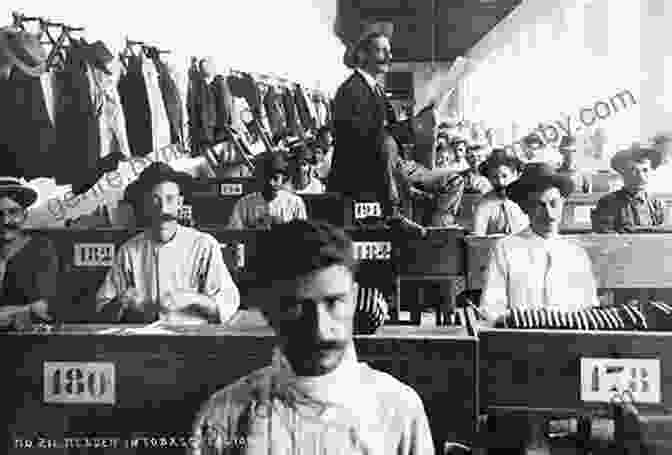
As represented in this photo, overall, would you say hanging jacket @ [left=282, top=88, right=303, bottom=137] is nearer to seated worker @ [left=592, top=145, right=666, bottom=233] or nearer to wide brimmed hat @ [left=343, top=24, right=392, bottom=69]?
wide brimmed hat @ [left=343, top=24, right=392, bottom=69]

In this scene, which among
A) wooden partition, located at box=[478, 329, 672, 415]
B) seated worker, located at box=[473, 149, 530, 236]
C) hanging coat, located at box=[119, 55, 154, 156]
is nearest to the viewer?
wooden partition, located at box=[478, 329, 672, 415]

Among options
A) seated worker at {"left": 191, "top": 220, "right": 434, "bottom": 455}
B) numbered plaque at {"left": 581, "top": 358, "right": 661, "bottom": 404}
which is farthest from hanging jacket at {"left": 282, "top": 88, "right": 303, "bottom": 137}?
numbered plaque at {"left": 581, "top": 358, "right": 661, "bottom": 404}

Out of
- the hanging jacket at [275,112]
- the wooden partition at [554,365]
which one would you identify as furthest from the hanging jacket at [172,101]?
the wooden partition at [554,365]

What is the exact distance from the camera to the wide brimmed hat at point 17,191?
159cm

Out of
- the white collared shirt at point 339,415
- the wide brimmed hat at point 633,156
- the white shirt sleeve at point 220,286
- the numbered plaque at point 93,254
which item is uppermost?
the wide brimmed hat at point 633,156

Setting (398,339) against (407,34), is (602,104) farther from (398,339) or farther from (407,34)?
(398,339)

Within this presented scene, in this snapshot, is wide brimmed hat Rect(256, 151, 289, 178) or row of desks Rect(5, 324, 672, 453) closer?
row of desks Rect(5, 324, 672, 453)

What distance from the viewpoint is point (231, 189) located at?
1527mm

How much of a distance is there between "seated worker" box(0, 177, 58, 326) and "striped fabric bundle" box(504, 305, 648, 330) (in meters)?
1.03

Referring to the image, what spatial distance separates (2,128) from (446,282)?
1087mm

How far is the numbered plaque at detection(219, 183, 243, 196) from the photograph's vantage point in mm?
1518

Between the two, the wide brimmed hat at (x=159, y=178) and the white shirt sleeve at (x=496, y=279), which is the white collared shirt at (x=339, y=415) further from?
the wide brimmed hat at (x=159, y=178)

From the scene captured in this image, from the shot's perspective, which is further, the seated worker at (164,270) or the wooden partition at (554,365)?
the seated worker at (164,270)

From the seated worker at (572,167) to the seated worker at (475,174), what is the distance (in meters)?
0.17
